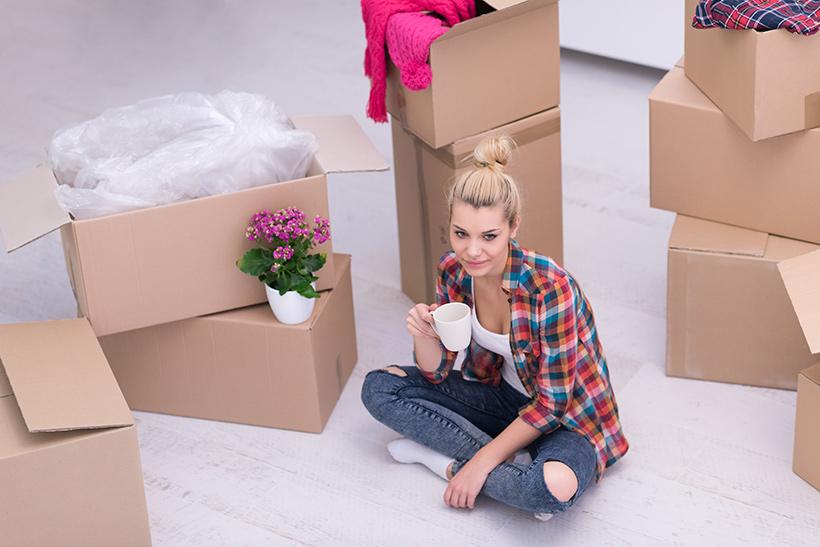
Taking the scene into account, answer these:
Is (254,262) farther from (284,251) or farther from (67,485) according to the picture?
(67,485)

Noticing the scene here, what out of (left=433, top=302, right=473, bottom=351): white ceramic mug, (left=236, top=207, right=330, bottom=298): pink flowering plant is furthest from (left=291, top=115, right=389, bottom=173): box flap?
(left=433, top=302, right=473, bottom=351): white ceramic mug

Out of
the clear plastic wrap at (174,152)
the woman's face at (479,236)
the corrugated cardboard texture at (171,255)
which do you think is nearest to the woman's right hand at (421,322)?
the woman's face at (479,236)

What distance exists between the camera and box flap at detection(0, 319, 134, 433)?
154cm

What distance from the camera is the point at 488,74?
201 cm

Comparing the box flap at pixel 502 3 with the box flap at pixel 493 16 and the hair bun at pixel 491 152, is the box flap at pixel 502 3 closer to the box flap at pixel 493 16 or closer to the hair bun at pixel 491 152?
the box flap at pixel 493 16

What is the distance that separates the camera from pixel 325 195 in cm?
191

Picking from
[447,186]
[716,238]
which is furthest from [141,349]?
[716,238]

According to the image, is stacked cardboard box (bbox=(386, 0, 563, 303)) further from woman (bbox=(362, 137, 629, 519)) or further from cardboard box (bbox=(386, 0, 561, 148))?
woman (bbox=(362, 137, 629, 519))

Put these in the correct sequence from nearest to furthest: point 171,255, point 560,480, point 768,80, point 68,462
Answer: point 68,462 → point 560,480 → point 768,80 → point 171,255

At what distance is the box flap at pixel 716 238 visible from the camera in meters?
1.94

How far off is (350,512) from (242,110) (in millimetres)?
863

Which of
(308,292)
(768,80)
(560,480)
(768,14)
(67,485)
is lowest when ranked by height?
(560,480)

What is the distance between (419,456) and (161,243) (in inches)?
24.8

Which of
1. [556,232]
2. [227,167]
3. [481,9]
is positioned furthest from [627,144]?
[227,167]
